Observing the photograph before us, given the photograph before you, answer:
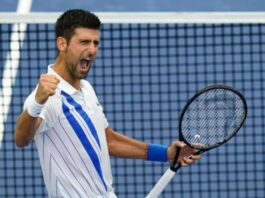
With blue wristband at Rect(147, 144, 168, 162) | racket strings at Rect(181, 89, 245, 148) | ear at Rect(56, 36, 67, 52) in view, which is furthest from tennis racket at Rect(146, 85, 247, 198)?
ear at Rect(56, 36, 67, 52)

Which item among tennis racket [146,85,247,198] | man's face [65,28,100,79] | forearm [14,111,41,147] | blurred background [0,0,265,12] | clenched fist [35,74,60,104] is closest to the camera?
clenched fist [35,74,60,104]

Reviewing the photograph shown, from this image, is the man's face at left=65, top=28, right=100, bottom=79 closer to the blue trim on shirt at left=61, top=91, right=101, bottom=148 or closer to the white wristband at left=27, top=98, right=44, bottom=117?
the blue trim on shirt at left=61, top=91, right=101, bottom=148

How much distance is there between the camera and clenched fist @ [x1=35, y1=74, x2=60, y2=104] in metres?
4.26

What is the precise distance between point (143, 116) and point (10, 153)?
46.0 inches

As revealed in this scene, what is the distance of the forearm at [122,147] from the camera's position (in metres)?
5.12

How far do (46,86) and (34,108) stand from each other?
0.37ft

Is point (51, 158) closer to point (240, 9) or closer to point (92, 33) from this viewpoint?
point (92, 33)

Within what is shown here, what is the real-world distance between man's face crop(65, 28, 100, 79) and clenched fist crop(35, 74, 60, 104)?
0.29 m

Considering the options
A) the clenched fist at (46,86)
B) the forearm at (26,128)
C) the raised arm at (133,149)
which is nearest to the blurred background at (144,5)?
the raised arm at (133,149)

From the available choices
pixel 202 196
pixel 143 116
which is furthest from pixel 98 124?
pixel 143 116

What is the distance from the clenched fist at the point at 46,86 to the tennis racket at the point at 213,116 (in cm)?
84

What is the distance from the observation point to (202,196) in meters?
9.44

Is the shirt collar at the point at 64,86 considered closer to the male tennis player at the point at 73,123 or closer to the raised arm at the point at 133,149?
the male tennis player at the point at 73,123

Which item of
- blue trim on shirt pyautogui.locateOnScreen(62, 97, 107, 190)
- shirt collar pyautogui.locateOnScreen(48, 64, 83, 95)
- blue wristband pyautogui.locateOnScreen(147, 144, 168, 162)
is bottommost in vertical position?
blue wristband pyautogui.locateOnScreen(147, 144, 168, 162)
